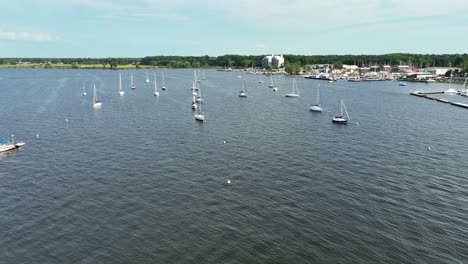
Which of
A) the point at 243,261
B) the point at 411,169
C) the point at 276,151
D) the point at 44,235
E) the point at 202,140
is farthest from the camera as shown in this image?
the point at 202,140

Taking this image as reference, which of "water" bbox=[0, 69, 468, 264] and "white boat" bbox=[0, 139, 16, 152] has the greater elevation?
"white boat" bbox=[0, 139, 16, 152]

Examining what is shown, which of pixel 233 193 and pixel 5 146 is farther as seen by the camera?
pixel 5 146

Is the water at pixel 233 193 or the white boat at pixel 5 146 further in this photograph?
the white boat at pixel 5 146

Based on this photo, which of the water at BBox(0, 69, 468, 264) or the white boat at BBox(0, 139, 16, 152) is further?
the white boat at BBox(0, 139, 16, 152)

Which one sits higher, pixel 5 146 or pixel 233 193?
pixel 5 146

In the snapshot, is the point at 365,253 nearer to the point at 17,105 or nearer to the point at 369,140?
the point at 369,140

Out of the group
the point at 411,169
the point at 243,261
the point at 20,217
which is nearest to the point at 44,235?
the point at 20,217

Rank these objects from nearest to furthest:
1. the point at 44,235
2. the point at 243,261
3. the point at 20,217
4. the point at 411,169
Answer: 1. the point at 243,261
2. the point at 44,235
3. the point at 20,217
4. the point at 411,169

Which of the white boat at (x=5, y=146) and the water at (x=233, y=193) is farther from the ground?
the white boat at (x=5, y=146)
